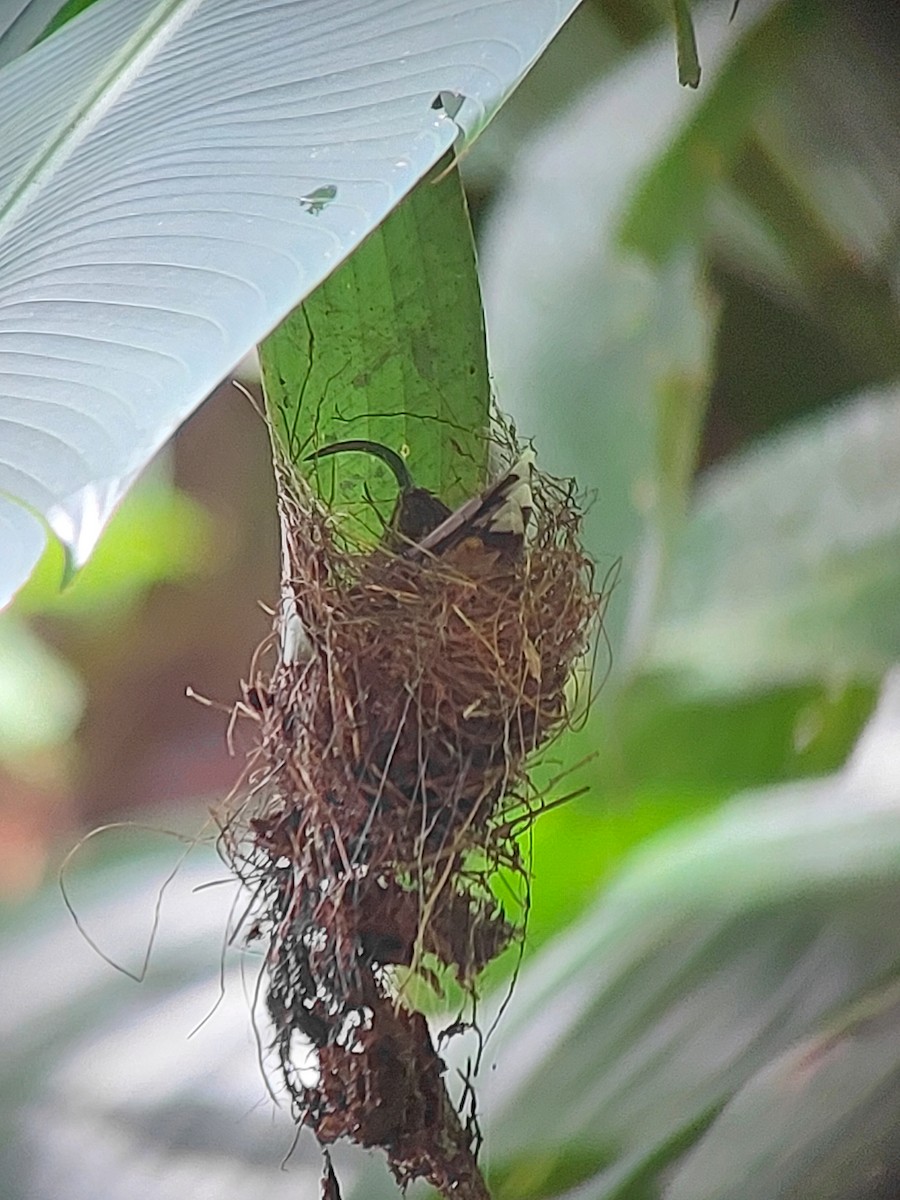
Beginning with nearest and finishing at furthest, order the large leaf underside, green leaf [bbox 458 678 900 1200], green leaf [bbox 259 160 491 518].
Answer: the large leaf underside, green leaf [bbox 259 160 491 518], green leaf [bbox 458 678 900 1200]

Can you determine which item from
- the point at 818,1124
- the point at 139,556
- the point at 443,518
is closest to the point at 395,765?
the point at 443,518

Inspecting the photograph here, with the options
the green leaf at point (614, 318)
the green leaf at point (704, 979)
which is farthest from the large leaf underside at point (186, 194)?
the green leaf at point (704, 979)

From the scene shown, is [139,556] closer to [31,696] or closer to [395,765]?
[31,696]

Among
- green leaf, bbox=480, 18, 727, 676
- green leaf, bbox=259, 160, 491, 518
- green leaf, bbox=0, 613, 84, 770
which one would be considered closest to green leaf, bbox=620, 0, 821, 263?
green leaf, bbox=480, 18, 727, 676

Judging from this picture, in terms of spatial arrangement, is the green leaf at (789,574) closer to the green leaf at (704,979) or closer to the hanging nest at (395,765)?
the green leaf at (704,979)

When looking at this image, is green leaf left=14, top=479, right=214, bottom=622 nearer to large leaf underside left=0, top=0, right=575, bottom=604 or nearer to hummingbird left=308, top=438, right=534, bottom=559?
hummingbird left=308, top=438, right=534, bottom=559

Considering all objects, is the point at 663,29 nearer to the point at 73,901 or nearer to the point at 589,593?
the point at 589,593

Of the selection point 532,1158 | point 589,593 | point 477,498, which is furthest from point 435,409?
point 532,1158
